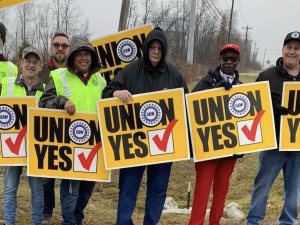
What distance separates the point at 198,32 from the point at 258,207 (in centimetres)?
6146

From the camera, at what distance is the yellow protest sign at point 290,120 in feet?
15.8

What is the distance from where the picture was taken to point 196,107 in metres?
4.80

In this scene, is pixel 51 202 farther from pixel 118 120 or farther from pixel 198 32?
pixel 198 32

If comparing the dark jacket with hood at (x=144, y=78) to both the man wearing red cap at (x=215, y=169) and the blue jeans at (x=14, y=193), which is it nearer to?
the man wearing red cap at (x=215, y=169)

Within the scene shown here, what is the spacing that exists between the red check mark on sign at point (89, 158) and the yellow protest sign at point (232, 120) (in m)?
1.11

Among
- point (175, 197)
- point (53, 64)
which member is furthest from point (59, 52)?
point (175, 197)

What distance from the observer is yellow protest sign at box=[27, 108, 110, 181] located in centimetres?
470

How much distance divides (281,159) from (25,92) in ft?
10.2

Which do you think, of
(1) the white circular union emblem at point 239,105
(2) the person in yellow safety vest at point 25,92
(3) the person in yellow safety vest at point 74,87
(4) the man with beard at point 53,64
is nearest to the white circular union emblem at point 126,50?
(4) the man with beard at point 53,64

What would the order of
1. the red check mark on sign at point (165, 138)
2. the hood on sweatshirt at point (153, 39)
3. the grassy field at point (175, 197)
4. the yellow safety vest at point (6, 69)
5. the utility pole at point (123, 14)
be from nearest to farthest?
the hood on sweatshirt at point (153, 39) < the red check mark on sign at point (165, 138) < the yellow safety vest at point (6, 69) < the grassy field at point (175, 197) < the utility pole at point (123, 14)

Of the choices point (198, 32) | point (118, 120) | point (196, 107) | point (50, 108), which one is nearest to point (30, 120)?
point (50, 108)

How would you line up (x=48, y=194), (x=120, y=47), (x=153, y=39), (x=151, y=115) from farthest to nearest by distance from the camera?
1. (x=120, y=47)
2. (x=48, y=194)
3. (x=151, y=115)
4. (x=153, y=39)

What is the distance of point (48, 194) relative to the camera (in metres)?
5.41

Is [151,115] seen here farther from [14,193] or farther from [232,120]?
[14,193]
